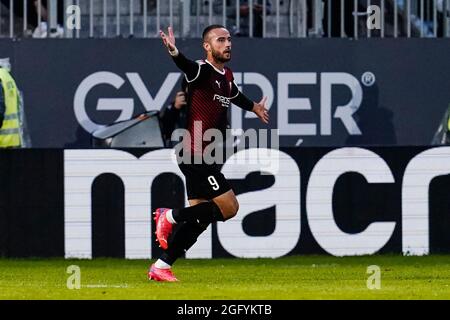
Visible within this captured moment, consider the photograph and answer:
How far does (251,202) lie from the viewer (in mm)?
15414

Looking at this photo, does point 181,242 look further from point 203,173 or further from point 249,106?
point 249,106

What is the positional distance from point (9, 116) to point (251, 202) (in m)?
3.22

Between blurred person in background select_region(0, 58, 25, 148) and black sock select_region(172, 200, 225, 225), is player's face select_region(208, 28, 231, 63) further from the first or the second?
blurred person in background select_region(0, 58, 25, 148)

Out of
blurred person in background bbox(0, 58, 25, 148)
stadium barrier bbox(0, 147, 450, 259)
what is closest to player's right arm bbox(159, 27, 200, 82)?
stadium barrier bbox(0, 147, 450, 259)

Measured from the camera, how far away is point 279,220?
606 inches

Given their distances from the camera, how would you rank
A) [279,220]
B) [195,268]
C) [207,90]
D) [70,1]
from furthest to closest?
[70,1]
[279,220]
[195,268]
[207,90]

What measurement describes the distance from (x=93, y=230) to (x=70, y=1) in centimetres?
398

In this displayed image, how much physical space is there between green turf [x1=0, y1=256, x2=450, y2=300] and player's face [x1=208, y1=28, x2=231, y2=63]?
1958mm

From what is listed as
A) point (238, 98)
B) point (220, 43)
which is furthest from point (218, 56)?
point (238, 98)

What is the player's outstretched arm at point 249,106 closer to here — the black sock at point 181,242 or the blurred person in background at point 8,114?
the black sock at point 181,242

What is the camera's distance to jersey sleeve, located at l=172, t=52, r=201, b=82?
38.1 feet

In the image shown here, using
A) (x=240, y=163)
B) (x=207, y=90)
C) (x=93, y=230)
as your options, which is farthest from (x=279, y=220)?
(x=207, y=90)

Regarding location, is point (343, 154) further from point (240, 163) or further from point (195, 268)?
point (195, 268)

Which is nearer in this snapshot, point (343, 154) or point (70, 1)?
point (343, 154)
